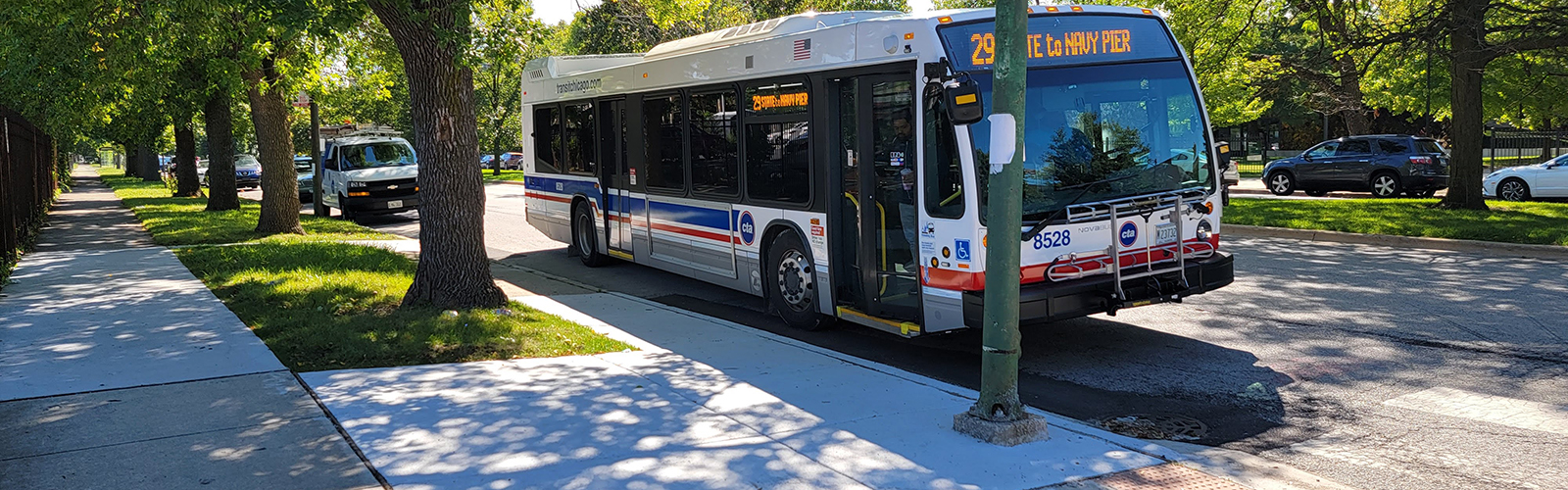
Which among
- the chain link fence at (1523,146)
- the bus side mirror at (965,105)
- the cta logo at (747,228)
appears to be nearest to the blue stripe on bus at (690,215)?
the cta logo at (747,228)

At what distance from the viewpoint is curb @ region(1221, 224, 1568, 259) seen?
45.8ft

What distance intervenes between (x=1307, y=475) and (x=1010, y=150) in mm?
2223

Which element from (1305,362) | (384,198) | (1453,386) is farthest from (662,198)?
(384,198)

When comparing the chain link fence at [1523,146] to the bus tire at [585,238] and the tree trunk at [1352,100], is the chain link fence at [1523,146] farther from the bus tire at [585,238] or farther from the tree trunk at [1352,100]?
the bus tire at [585,238]

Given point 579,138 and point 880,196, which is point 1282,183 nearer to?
point 579,138

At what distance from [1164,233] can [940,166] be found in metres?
1.80

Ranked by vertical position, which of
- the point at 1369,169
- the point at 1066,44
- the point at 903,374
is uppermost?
the point at 1066,44

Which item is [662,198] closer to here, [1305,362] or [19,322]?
[19,322]

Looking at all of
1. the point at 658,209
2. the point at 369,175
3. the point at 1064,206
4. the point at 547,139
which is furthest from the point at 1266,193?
the point at 1064,206

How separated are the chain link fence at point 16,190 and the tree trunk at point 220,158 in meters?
5.00

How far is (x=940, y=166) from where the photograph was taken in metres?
8.06

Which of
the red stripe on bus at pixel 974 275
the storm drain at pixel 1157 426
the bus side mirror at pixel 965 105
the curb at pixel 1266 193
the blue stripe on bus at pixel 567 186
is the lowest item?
the storm drain at pixel 1157 426

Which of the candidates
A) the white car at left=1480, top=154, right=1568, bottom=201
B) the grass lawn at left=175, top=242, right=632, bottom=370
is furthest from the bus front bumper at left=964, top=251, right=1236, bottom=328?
the white car at left=1480, top=154, right=1568, bottom=201

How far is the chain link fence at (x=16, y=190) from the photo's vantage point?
45.2 ft
